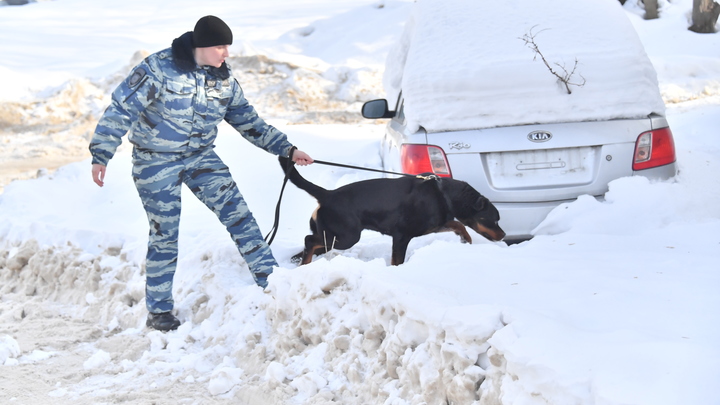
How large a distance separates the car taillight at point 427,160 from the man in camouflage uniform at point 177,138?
0.69 metres

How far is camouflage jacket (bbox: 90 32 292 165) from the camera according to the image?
3.93 meters

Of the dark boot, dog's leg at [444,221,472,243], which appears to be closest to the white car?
dog's leg at [444,221,472,243]

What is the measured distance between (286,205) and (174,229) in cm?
A: 213

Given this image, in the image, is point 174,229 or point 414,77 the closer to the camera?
point 174,229

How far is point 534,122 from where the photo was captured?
4492mm

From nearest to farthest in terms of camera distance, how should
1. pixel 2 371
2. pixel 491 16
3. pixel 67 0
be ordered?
pixel 2 371 → pixel 491 16 → pixel 67 0

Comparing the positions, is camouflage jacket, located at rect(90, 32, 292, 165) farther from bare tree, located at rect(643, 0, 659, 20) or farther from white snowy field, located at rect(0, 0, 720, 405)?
bare tree, located at rect(643, 0, 659, 20)

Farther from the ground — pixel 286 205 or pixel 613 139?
pixel 613 139

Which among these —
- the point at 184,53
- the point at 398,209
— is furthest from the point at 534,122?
the point at 184,53

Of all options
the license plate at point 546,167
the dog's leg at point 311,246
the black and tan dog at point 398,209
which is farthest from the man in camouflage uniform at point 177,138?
the license plate at point 546,167

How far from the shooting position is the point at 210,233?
5543 mm

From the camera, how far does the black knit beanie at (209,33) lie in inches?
156

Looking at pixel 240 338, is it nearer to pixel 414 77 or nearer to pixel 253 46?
pixel 414 77

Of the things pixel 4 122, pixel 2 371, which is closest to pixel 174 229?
pixel 2 371
